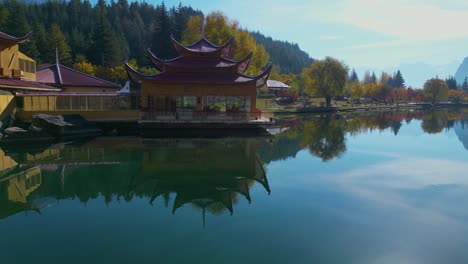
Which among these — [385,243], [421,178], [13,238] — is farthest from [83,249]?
[421,178]

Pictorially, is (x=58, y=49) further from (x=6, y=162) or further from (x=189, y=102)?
(x=6, y=162)

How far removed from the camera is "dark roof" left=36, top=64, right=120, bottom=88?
30656mm

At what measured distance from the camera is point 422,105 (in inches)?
3209

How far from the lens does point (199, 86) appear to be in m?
25.1

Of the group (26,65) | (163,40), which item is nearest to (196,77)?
(26,65)

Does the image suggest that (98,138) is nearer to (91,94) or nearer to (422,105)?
(91,94)

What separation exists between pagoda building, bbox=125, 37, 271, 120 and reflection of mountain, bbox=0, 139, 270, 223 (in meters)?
6.04

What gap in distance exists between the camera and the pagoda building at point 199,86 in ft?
81.6

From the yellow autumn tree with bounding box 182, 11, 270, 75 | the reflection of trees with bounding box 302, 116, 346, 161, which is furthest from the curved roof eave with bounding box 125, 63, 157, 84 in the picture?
the yellow autumn tree with bounding box 182, 11, 270, 75

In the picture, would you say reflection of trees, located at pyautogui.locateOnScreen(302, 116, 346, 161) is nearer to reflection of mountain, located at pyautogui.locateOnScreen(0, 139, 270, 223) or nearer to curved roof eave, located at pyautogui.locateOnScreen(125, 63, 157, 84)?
reflection of mountain, located at pyautogui.locateOnScreen(0, 139, 270, 223)

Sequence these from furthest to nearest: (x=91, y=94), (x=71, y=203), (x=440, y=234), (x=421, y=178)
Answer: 1. (x=91, y=94)
2. (x=421, y=178)
3. (x=71, y=203)
4. (x=440, y=234)

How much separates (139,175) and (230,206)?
5.20 m

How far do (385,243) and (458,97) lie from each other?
107 m

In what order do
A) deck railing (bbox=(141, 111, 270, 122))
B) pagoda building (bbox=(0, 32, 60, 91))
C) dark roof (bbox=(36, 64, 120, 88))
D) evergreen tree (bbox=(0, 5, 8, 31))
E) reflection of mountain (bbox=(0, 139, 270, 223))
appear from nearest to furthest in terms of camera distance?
reflection of mountain (bbox=(0, 139, 270, 223)), pagoda building (bbox=(0, 32, 60, 91)), deck railing (bbox=(141, 111, 270, 122)), dark roof (bbox=(36, 64, 120, 88)), evergreen tree (bbox=(0, 5, 8, 31))
